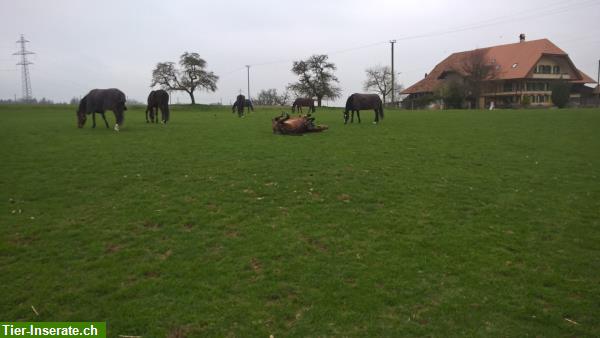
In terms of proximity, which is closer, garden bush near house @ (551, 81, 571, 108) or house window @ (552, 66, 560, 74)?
garden bush near house @ (551, 81, 571, 108)

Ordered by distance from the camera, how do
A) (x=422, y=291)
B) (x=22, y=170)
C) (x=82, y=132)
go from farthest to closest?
(x=82, y=132) < (x=22, y=170) < (x=422, y=291)

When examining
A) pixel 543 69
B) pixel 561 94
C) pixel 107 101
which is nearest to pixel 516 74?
pixel 543 69

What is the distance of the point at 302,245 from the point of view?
6047 mm

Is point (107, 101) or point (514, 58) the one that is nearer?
point (107, 101)

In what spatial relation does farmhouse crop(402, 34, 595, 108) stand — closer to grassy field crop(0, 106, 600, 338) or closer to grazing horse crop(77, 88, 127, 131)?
grazing horse crop(77, 88, 127, 131)

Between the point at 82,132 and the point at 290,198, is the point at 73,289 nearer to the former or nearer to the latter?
the point at 290,198

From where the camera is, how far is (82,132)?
19.1 m

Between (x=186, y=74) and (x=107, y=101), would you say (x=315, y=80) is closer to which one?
(x=186, y=74)

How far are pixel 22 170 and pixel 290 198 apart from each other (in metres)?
7.61

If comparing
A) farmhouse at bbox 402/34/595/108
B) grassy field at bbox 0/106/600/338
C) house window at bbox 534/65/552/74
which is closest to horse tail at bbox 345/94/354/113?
grassy field at bbox 0/106/600/338

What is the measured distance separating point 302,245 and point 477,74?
66.8m

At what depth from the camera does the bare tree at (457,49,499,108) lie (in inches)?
2514

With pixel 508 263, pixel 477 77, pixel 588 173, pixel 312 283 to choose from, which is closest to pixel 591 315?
pixel 508 263

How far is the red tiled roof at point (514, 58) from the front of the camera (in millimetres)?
67281
